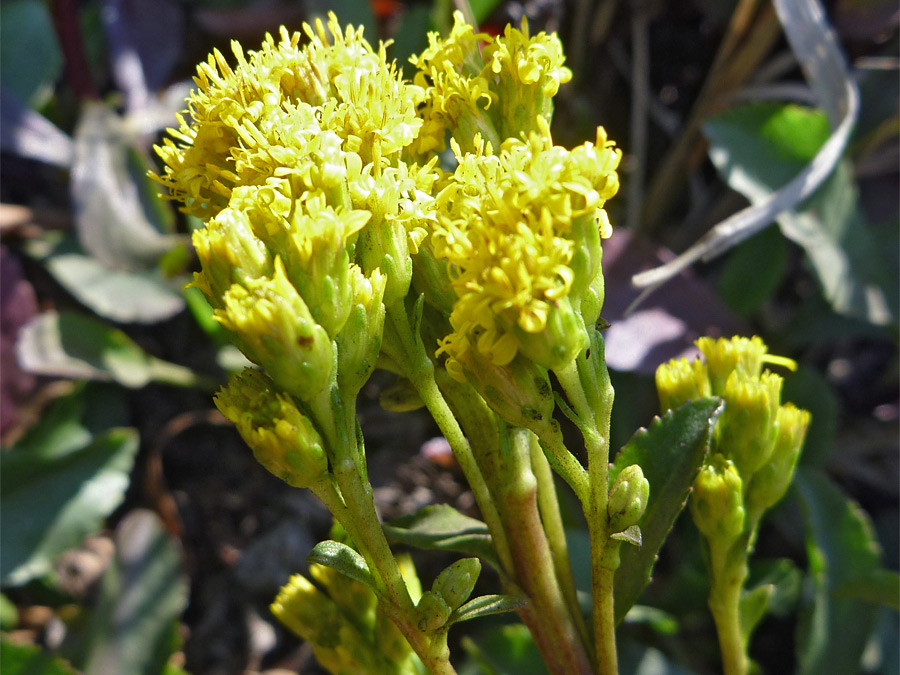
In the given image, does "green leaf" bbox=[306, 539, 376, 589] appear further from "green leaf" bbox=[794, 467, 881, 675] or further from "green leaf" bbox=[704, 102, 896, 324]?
"green leaf" bbox=[704, 102, 896, 324]

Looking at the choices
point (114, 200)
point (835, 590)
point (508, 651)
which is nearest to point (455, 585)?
point (508, 651)

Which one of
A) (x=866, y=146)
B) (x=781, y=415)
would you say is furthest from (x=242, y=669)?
(x=866, y=146)

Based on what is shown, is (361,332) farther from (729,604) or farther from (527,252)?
(729,604)

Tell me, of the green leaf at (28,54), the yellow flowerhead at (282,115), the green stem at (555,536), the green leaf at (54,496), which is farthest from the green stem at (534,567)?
the green leaf at (28,54)

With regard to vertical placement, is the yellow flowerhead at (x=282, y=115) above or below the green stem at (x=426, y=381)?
above

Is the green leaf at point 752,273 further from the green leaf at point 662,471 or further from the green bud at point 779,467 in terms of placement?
the green leaf at point 662,471

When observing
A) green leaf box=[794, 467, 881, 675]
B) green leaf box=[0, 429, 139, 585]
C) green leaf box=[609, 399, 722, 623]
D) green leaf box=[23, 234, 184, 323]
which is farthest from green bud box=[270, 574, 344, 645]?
green leaf box=[23, 234, 184, 323]

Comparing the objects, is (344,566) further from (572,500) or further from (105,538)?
(105,538)
